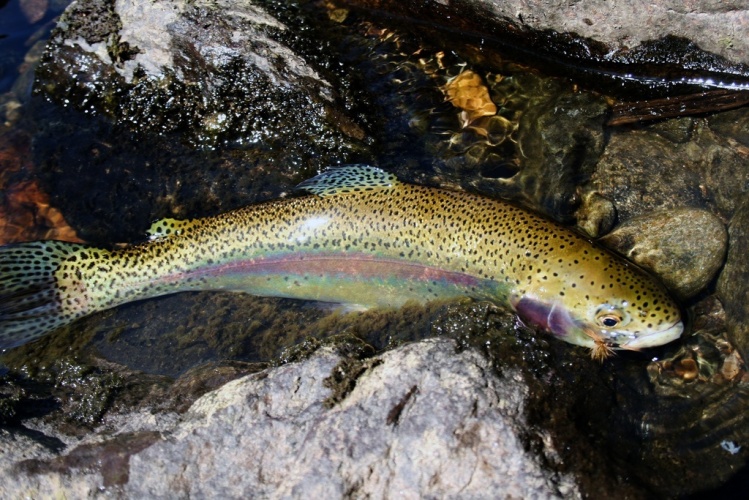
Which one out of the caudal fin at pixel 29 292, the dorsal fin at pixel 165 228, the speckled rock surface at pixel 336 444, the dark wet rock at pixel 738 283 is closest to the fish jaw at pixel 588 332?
the dark wet rock at pixel 738 283

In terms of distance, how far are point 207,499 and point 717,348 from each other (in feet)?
12.6

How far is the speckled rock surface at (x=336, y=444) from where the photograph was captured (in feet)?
10.3

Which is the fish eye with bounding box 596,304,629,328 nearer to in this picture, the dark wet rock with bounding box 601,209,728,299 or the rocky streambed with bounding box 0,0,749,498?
the rocky streambed with bounding box 0,0,749,498

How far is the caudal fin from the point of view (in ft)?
15.7

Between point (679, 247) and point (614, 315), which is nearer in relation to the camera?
point (614, 315)

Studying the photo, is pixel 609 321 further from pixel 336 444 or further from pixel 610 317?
pixel 336 444

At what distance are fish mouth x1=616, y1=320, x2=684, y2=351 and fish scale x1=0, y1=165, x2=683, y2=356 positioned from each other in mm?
603

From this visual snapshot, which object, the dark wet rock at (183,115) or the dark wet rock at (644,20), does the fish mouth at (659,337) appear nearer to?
the dark wet rock at (644,20)

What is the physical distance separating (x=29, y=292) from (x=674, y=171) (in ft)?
18.4

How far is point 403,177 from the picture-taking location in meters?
5.40

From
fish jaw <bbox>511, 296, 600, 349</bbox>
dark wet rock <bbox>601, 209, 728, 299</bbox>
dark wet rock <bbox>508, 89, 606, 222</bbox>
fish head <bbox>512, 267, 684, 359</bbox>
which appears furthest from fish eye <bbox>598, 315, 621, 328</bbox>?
dark wet rock <bbox>508, 89, 606, 222</bbox>

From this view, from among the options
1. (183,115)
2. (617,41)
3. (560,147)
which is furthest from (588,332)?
(183,115)

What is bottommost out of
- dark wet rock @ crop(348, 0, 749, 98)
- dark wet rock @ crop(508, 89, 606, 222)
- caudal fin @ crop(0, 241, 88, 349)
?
caudal fin @ crop(0, 241, 88, 349)

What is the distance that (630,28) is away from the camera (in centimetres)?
512
